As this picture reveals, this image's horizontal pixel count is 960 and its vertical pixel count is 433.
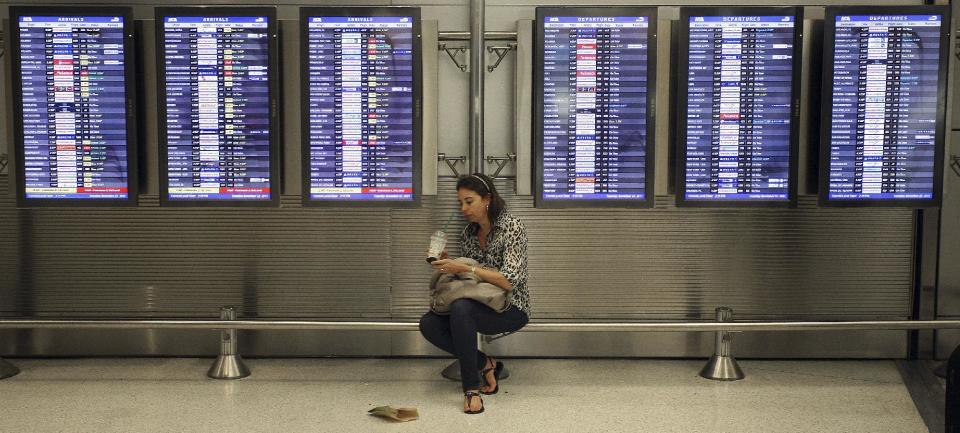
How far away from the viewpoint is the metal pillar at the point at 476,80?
5.32 metres

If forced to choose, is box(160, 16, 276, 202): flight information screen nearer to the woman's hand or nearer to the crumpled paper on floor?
the woman's hand

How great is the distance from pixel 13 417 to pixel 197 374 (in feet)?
3.41

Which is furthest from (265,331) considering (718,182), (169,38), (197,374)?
(718,182)

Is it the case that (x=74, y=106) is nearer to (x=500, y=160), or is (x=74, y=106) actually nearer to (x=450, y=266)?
(x=450, y=266)

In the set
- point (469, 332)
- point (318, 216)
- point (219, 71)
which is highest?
point (219, 71)

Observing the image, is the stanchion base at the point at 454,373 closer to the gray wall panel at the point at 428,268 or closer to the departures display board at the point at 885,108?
the gray wall panel at the point at 428,268

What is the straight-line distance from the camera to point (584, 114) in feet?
16.6

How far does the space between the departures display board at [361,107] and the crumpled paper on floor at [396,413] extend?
1.14 metres

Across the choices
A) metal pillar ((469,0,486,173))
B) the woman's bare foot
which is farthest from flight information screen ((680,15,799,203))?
the woman's bare foot

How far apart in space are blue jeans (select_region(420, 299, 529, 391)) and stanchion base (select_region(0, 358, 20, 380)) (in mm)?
2390

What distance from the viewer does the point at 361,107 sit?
505 centimetres

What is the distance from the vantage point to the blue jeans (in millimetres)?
4593

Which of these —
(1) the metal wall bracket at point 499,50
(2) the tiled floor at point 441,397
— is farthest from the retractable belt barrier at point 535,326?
(1) the metal wall bracket at point 499,50

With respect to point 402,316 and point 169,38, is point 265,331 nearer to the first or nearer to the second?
point 402,316
